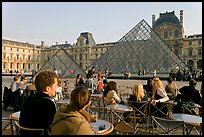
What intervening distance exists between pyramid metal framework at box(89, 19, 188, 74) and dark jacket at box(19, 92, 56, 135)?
22.0 meters

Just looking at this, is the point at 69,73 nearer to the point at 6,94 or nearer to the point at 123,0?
the point at 6,94

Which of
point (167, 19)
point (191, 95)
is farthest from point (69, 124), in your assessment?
point (167, 19)

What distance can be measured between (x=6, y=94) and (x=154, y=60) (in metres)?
19.6

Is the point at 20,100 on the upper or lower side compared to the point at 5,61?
lower

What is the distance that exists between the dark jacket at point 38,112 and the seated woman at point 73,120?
13 centimetres

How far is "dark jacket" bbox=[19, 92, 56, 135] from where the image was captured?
2045 millimetres

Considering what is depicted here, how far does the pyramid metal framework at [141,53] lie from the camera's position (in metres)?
23.4

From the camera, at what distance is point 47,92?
7.27 ft

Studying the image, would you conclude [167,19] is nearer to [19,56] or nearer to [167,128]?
[19,56]

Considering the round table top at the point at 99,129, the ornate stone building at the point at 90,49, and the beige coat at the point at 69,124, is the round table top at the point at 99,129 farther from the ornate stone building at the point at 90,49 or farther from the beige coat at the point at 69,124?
the ornate stone building at the point at 90,49

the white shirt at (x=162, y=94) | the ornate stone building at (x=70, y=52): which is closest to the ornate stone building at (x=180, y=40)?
the ornate stone building at (x=70, y=52)

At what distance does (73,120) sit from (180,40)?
5847 centimetres

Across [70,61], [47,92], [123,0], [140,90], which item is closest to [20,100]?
[140,90]

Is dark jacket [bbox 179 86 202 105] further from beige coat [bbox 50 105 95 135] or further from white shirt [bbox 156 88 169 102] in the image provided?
beige coat [bbox 50 105 95 135]
